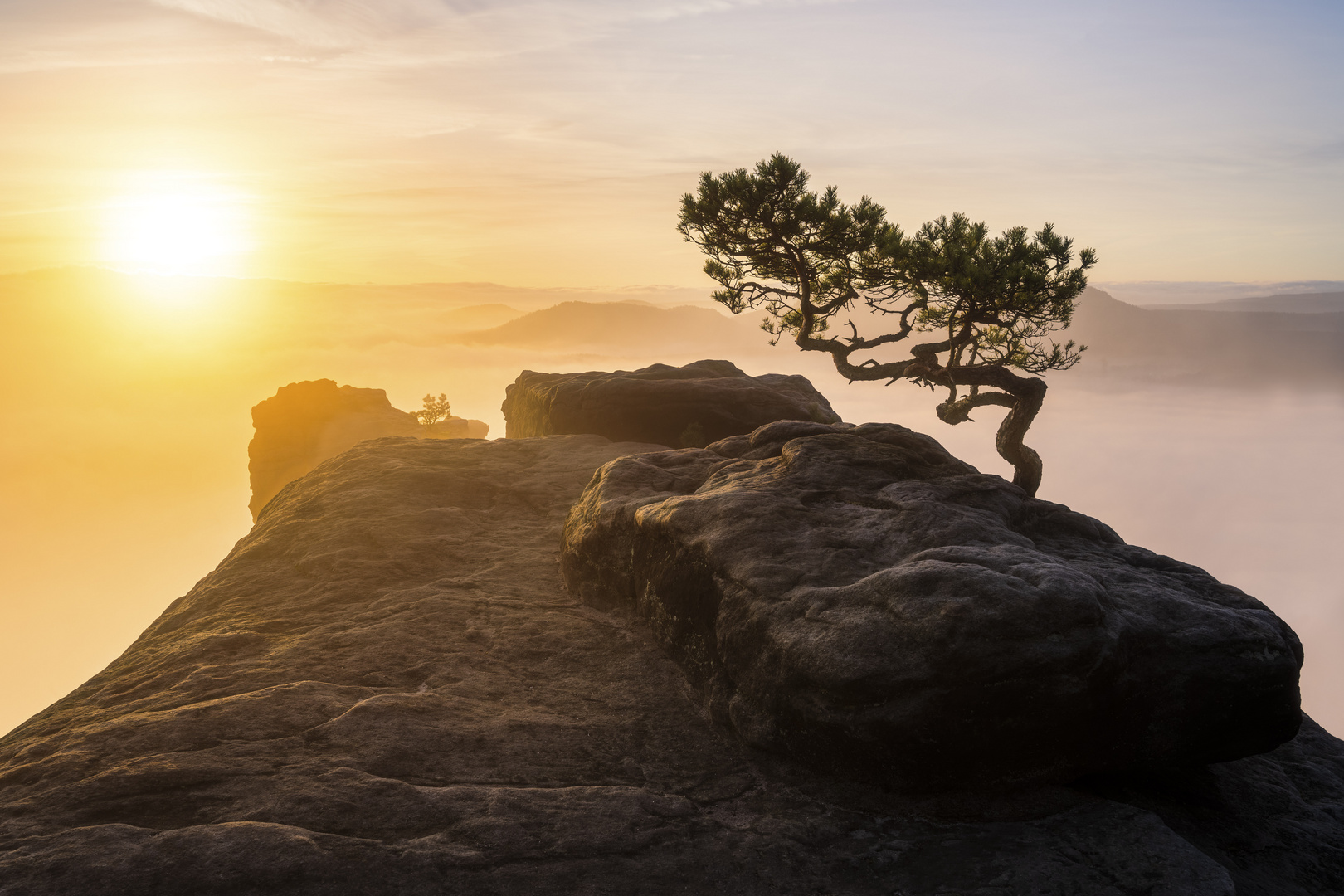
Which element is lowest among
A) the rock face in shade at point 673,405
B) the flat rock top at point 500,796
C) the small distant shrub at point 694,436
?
the flat rock top at point 500,796

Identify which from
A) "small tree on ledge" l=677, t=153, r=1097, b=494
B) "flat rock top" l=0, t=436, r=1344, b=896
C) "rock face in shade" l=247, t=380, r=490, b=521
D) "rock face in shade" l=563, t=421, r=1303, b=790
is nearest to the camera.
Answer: "flat rock top" l=0, t=436, r=1344, b=896

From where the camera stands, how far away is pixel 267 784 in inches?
328

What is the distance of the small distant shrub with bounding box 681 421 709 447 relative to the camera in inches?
1016

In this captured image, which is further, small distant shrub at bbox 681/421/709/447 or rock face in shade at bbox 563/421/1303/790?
small distant shrub at bbox 681/421/709/447

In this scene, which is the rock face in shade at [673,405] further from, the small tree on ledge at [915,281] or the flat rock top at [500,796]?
the flat rock top at [500,796]

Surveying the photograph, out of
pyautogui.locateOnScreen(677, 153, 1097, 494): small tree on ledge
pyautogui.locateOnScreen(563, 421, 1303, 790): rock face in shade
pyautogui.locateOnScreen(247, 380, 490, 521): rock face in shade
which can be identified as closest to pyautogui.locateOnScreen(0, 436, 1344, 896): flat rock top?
pyautogui.locateOnScreen(563, 421, 1303, 790): rock face in shade

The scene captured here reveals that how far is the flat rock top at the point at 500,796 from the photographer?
24.0 ft

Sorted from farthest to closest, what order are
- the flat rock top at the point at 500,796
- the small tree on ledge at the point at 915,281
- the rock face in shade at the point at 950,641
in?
the small tree on ledge at the point at 915,281
the rock face in shade at the point at 950,641
the flat rock top at the point at 500,796

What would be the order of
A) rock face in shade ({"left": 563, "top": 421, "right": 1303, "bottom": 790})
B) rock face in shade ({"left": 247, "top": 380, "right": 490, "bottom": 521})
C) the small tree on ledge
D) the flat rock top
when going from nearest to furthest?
1. the flat rock top
2. rock face in shade ({"left": 563, "top": 421, "right": 1303, "bottom": 790})
3. the small tree on ledge
4. rock face in shade ({"left": 247, "top": 380, "right": 490, "bottom": 521})

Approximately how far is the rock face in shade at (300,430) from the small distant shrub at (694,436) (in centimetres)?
5867

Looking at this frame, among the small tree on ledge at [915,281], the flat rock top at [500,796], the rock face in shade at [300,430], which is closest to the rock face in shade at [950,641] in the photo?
the flat rock top at [500,796]

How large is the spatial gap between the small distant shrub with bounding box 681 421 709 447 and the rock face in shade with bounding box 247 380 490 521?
192 feet

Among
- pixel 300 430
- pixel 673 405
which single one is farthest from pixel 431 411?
pixel 673 405

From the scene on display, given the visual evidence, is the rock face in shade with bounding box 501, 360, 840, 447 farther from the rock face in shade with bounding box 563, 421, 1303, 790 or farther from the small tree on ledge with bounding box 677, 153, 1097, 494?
the rock face in shade with bounding box 563, 421, 1303, 790
